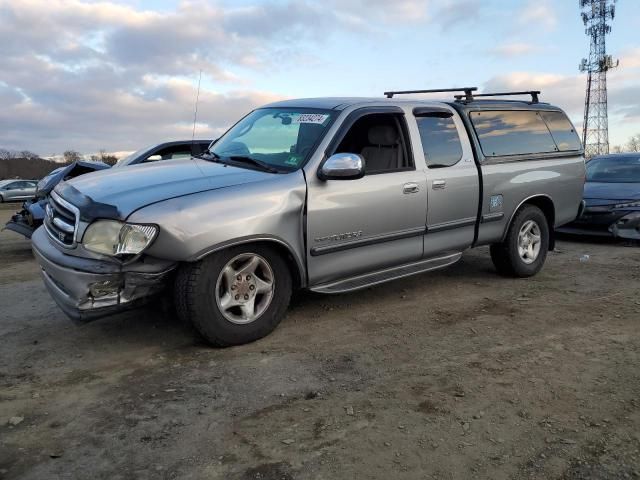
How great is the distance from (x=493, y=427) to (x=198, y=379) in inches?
70.1

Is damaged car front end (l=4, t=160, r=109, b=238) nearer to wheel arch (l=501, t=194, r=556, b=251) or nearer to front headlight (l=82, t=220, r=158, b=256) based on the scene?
front headlight (l=82, t=220, r=158, b=256)

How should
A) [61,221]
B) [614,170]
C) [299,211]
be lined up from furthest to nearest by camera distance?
[614,170] → [299,211] → [61,221]

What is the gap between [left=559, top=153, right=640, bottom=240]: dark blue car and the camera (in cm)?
828

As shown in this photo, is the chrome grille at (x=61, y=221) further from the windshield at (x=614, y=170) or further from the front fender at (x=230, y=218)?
the windshield at (x=614, y=170)

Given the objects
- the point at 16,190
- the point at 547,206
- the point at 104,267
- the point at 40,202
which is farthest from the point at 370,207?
the point at 16,190

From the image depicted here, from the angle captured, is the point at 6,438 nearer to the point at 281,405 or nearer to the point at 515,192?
the point at 281,405

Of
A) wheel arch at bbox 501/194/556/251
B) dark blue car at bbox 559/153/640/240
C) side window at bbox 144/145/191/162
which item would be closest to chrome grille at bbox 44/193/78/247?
side window at bbox 144/145/191/162

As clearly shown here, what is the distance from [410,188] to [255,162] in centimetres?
138

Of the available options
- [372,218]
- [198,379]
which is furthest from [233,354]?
[372,218]

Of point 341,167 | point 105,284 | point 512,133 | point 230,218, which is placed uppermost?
point 512,133

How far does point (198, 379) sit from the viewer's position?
3461 millimetres

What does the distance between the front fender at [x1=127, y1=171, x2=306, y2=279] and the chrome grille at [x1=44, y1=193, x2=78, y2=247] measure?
0.55m

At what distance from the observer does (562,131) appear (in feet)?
21.6

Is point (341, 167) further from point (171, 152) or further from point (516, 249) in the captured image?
point (171, 152)
